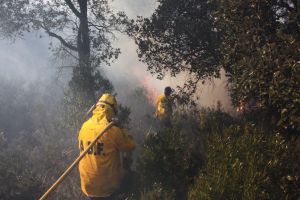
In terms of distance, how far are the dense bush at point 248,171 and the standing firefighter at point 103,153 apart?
4.38 feet

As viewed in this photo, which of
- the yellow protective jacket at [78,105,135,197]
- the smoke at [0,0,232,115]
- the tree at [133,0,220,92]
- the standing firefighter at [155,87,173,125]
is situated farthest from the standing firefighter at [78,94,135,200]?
the smoke at [0,0,232,115]

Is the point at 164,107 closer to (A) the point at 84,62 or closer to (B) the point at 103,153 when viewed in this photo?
(A) the point at 84,62

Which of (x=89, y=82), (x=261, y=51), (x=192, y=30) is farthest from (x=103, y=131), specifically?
(x=89, y=82)

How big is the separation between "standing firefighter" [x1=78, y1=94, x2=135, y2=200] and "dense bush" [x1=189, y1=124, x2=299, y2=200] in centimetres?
133

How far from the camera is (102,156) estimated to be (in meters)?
6.52

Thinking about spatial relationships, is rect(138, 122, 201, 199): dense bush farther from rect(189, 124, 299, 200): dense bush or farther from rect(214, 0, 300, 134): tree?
rect(214, 0, 300, 134): tree

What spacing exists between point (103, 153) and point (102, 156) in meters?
0.06

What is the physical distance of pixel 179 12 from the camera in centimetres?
1160

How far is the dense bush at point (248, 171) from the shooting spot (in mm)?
5758

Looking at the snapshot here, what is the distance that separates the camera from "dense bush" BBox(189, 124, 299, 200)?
18.9ft

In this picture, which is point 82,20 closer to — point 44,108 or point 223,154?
point 44,108

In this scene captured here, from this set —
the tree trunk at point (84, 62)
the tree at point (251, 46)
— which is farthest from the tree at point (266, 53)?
the tree trunk at point (84, 62)

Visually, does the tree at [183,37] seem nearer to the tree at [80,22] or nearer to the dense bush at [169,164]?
the tree at [80,22]

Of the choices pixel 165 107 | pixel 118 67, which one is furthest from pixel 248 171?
pixel 118 67
